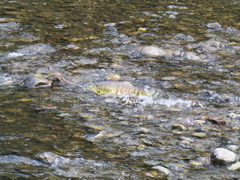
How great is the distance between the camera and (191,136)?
9.78 ft

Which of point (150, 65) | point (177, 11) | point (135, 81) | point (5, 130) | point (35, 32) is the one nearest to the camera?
point (5, 130)

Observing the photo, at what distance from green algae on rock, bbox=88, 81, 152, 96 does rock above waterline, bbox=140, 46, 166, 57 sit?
119 cm

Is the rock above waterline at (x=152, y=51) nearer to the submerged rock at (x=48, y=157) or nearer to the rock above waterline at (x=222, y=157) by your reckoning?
the rock above waterline at (x=222, y=157)

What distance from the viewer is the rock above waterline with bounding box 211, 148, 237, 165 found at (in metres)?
2.57

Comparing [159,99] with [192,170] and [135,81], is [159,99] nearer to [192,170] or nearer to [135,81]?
[135,81]

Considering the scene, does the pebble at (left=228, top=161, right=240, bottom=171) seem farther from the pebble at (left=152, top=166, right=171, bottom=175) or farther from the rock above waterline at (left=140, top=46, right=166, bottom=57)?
the rock above waterline at (left=140, top=46, right=166, bottom=57)

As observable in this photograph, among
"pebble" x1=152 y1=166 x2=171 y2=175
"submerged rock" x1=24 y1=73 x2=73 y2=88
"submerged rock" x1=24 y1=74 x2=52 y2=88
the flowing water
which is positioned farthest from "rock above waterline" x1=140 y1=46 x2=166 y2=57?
"pebble" x1=152 y1=166 x2=171 y2=175

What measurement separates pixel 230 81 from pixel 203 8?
3.51 metres

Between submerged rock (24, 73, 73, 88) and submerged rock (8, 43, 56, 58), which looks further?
submerged rock (8, 43, 56, 58)

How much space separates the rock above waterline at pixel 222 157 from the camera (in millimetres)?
2568

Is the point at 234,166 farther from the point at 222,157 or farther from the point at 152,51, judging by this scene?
the point at 152,51

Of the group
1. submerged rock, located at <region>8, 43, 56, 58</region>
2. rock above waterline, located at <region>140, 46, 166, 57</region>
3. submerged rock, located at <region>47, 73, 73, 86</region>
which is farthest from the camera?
rock above waterline, located at <region>140, 46, 166, 57</region>

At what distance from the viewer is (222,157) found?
258cm

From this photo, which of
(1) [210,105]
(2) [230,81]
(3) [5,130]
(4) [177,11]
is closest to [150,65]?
(2) [230,81]
